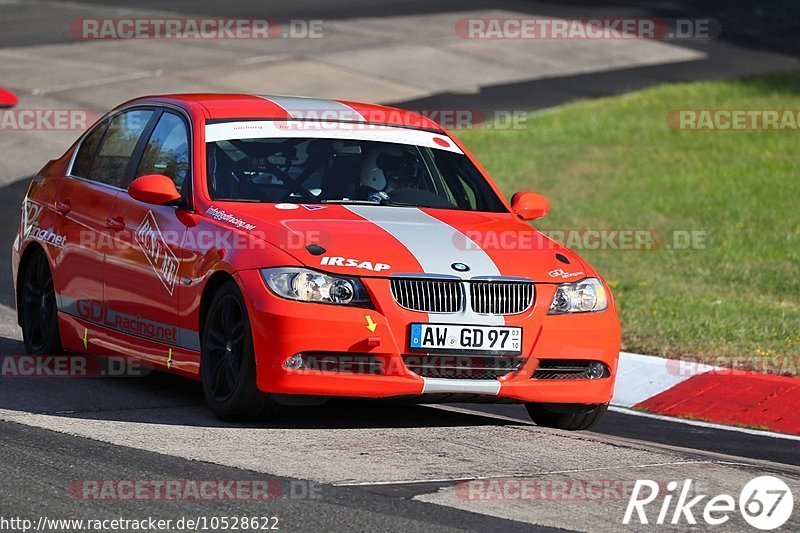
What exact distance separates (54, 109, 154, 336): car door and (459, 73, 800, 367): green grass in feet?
12.1

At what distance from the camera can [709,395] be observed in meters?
9.77

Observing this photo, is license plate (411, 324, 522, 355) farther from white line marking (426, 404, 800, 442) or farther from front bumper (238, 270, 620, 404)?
white line marking (426, 404, 800, 442)

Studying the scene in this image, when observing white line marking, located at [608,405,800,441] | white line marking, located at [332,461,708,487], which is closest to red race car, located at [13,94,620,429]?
white line marking, located at [332,461,708,487]

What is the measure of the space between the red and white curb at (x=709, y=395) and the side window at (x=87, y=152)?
3.51 m

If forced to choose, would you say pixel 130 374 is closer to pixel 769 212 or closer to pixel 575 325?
pixel 575 325

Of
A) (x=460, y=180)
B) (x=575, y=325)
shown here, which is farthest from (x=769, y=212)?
(x=575, y=325)

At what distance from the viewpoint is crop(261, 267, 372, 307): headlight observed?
24.6 ft

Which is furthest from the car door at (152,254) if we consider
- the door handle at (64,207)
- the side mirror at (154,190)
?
the door handle at (64,207)

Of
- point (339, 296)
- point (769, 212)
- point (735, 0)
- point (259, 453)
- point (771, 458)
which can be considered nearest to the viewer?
point (259, 453)

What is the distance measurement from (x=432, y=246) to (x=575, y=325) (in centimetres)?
80

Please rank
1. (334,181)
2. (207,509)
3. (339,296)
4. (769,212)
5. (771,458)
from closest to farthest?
1. (207,509)
2. (339,296)
3. (771,458)
4. (334,181)
5. (769,212)

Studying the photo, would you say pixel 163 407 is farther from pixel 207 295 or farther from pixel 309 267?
pixel 309 267

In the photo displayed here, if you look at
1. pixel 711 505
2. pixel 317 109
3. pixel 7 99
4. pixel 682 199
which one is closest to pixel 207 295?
pixel 317 109

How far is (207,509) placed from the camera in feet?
19.4
